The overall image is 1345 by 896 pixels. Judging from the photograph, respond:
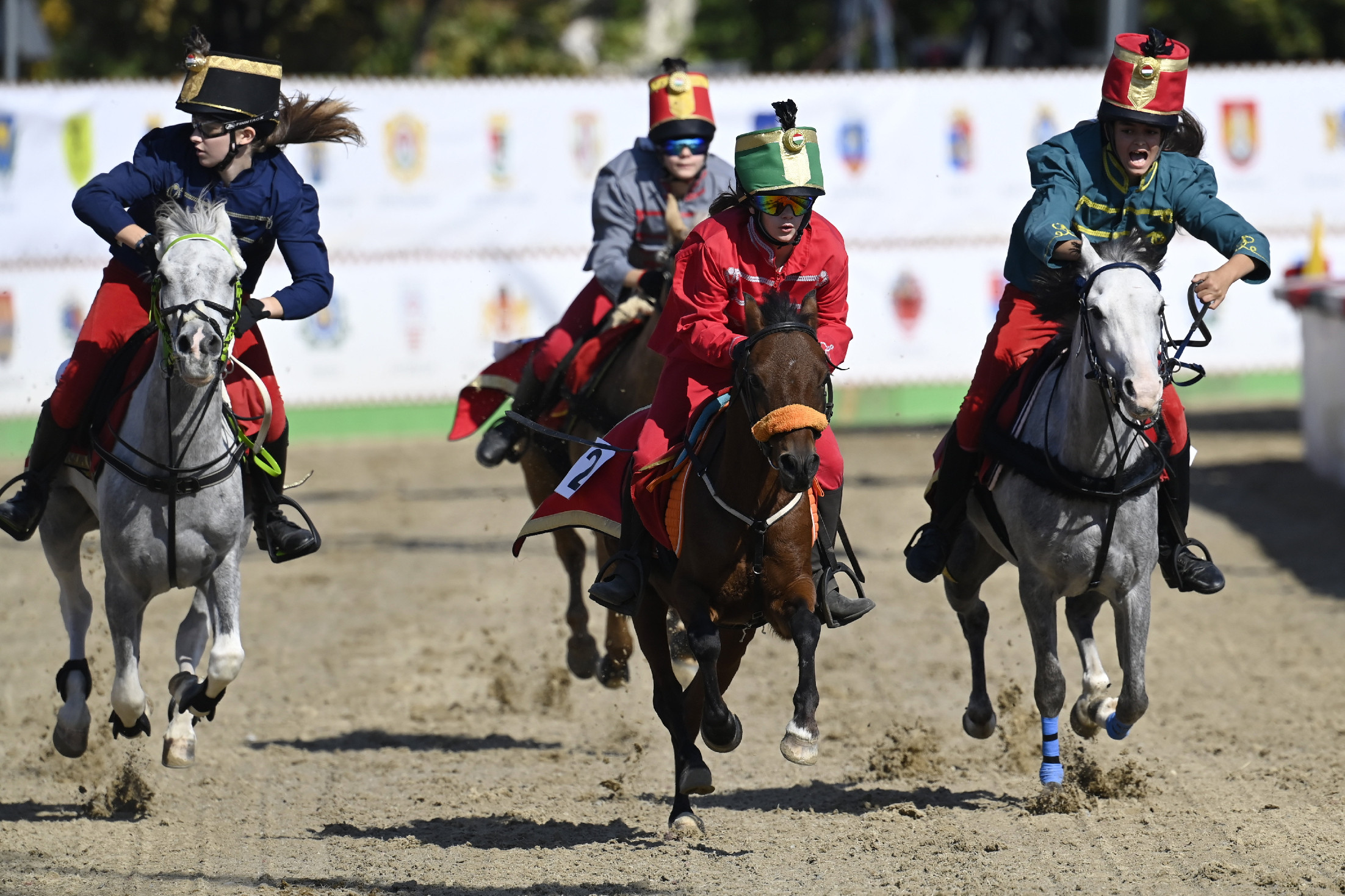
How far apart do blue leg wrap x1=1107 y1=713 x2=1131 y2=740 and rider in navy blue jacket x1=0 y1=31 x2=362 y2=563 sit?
317 centimetres

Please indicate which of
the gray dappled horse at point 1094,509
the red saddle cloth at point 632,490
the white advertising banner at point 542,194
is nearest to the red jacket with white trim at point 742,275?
the red saddle cloth at point 632,490

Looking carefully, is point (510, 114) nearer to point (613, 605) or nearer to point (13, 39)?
point (13, 39)

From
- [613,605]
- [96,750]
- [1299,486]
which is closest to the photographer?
[613,605]

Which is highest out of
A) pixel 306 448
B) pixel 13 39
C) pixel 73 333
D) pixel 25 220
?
pixel 13 39

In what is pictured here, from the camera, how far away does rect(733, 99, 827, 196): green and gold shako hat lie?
6.13 metres

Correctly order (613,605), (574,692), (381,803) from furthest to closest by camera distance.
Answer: (574,692)
(381,803)
(613,605)

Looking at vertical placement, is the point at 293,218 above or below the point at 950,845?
above

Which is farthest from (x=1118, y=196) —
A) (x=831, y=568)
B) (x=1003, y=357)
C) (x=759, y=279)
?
(x=831, y=568)

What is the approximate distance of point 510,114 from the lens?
55.5 ft

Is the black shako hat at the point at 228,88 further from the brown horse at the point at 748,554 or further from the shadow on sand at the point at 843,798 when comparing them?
the shadow on sand at the point at 843,798

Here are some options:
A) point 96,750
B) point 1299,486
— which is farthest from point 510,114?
point 96,750

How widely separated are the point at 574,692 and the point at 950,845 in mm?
3485

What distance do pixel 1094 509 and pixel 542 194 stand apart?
439 inches

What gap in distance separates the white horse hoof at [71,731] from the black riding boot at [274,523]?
3.13 ft
